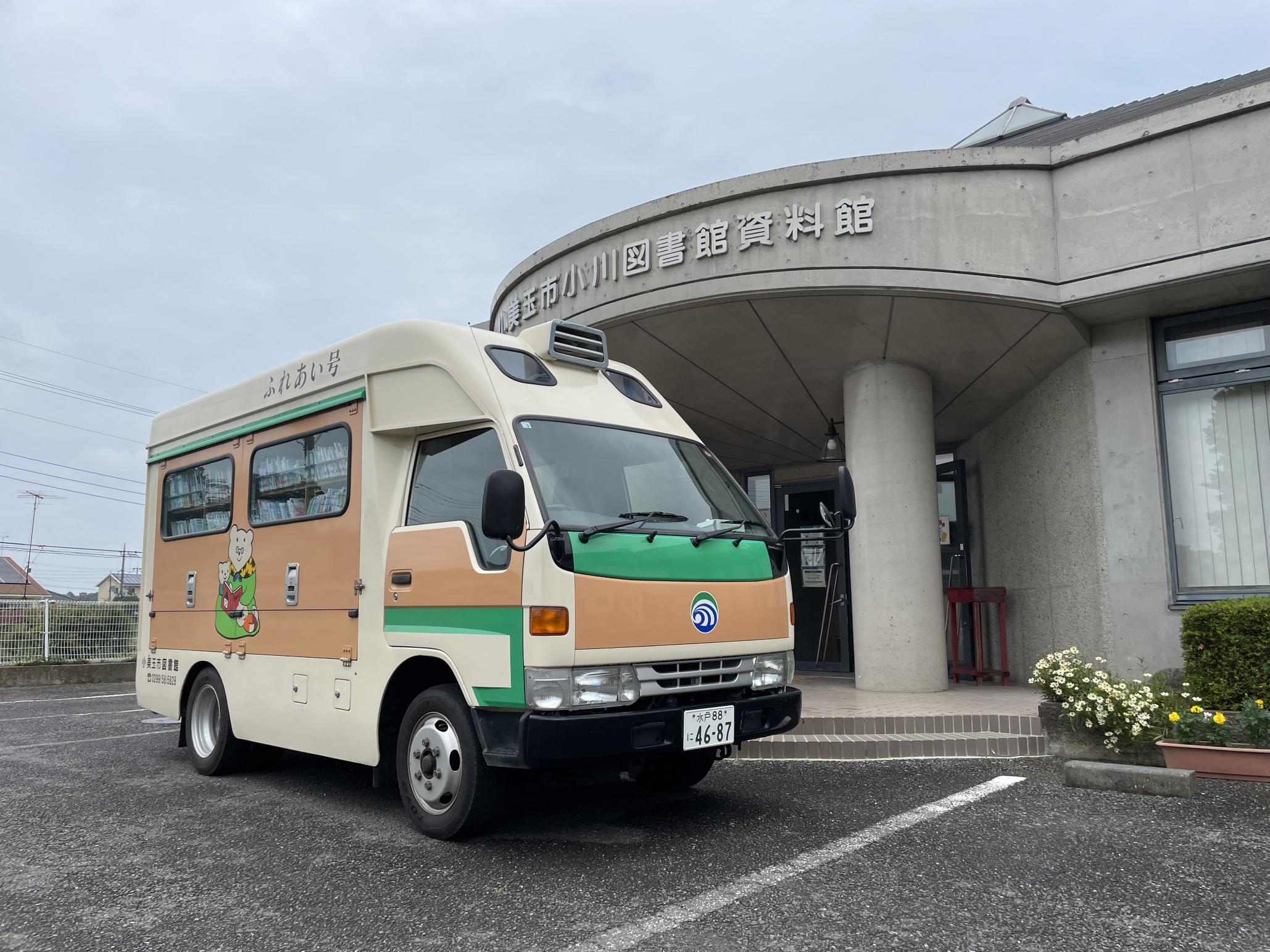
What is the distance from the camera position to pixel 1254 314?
8.38 meters

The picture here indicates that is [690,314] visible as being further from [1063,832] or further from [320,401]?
[1063,832]

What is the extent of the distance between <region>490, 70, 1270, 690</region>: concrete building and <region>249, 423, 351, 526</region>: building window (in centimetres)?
465

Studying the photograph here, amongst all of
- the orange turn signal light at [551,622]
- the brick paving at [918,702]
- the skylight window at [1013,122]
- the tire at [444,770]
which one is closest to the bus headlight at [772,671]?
the orange turn signal light at [551,622]

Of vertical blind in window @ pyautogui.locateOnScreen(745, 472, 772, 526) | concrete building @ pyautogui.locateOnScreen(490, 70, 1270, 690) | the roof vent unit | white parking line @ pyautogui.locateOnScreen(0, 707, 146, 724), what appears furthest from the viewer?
vertical blind in window @ pyautogui.locateOnScreen(745, 472, 772, 526)

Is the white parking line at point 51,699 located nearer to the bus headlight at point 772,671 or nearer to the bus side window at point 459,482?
the bus side window at point 459,482

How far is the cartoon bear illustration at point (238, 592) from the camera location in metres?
6.27

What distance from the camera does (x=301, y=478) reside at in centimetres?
595

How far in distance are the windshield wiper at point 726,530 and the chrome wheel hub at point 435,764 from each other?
154 centimetres

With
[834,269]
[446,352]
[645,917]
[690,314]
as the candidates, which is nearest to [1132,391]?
[834,269]

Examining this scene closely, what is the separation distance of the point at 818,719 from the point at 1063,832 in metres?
2.83

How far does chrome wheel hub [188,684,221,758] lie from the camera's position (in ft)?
22.2

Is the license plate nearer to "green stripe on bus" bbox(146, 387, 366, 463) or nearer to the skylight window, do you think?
"green stripe on bus" bbox(146, 387, 366, 463)

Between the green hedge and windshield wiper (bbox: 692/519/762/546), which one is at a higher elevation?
windshield wiper (bbox: 692/519/762/546)

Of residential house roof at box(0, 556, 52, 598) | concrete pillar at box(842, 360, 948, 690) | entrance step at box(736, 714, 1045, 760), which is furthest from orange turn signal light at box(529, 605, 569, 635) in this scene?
residential house roof at box(0, 556, 52, 598)
